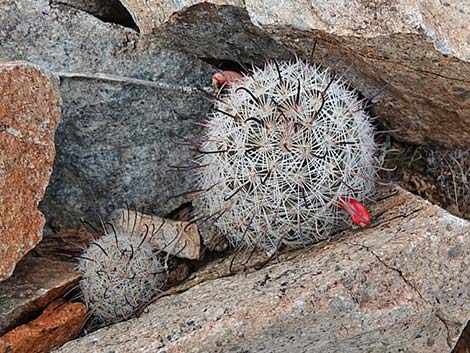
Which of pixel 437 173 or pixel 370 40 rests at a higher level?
pixel 370 40

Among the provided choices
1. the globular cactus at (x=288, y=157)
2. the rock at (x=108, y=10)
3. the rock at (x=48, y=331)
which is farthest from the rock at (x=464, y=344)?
the rock at (x=108, y=10)

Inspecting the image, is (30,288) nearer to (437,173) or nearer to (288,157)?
(288,157)

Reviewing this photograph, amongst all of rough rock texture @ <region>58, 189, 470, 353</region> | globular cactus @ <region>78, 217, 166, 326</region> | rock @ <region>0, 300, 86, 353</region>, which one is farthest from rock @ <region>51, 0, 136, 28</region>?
rough rock texture @ <region>58, 189, 470, 353</region>

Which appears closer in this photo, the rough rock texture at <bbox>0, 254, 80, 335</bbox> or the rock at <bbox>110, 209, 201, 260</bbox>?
the rough rock texture at <bbox>0, 254, 80, 335</bbox>

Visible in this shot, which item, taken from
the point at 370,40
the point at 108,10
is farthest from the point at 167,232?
the point at 370,40

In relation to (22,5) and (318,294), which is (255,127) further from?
(22,5)

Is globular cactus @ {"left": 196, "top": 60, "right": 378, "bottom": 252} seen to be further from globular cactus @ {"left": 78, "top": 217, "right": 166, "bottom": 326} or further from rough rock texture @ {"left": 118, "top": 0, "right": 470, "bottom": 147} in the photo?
globular cactus @ {"left": 78, "top": 217, "right": 166, "bottom": 326}

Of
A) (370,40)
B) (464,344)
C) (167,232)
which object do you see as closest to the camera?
(370,40)
